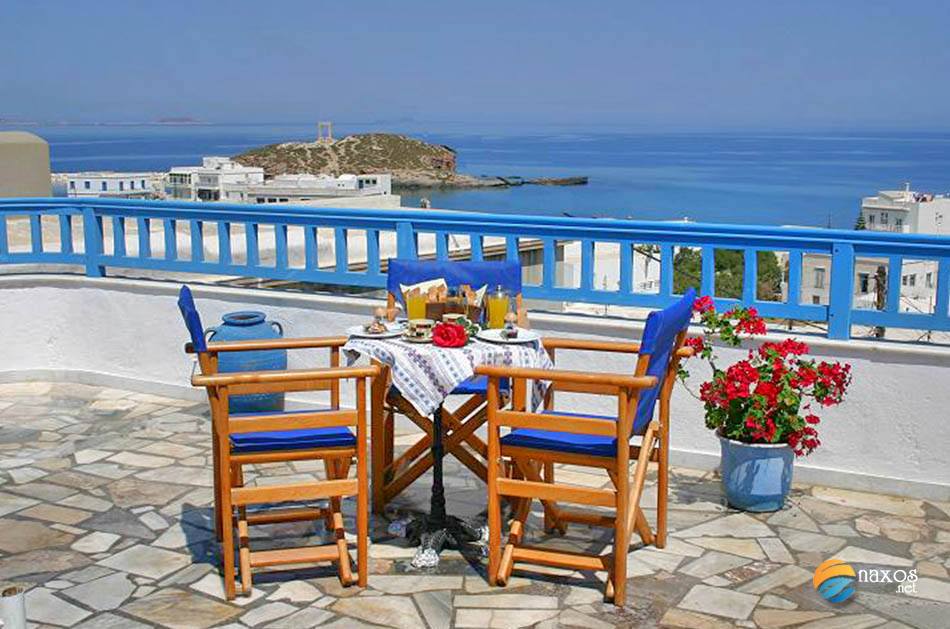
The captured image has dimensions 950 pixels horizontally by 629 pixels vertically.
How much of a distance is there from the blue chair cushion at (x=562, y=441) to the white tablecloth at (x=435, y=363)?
283 millimetres

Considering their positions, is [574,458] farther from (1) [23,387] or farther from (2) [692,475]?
(1) [23,387]

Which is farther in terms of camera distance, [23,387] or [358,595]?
[23,387]

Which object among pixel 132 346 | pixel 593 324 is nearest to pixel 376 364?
pixel 593 324

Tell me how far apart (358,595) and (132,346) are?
155 inches

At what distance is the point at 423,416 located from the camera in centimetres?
502

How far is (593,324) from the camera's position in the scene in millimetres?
6043

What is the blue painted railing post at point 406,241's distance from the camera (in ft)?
21.5

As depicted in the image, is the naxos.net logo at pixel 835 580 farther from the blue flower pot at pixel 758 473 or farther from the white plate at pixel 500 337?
the white plate at pixel 500 337

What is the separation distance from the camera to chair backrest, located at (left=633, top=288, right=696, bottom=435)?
13.1 feet

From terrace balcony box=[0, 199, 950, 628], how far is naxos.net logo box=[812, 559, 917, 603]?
0.03 m

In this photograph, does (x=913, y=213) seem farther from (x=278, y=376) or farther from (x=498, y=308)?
(x=278, y=376)

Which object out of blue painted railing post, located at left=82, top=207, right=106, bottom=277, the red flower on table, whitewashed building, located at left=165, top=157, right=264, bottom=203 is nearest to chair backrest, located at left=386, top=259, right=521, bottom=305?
the red flower on table

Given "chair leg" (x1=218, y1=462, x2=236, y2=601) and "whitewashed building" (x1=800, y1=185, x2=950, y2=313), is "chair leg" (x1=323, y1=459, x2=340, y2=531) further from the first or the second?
"whitewashed building" (x1=800, y1=185, x2=950, y2=313)

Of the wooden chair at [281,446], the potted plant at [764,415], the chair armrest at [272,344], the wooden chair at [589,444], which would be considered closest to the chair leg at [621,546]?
the wooden chair at [589,444]
